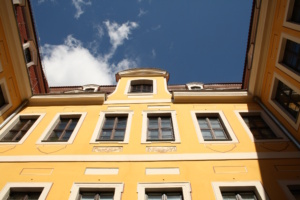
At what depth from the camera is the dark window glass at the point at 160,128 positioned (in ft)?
32.0

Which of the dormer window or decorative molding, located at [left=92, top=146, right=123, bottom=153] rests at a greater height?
the dormer window

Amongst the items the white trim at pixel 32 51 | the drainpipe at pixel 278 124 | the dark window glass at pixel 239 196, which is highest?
the white trim at pixel 32 51

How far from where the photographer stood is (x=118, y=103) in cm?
1234

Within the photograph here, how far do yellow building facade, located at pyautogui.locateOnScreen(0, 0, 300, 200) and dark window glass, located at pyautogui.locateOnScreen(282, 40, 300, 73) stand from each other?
1.53 ft

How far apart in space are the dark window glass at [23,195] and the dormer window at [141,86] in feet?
26.0

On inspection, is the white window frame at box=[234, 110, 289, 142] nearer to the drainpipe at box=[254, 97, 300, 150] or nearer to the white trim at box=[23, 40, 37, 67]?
the drainpipe at box=[254, 97, 300, 150]

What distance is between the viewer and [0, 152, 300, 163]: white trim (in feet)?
27.7

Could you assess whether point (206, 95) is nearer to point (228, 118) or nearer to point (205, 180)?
point (228, 118)

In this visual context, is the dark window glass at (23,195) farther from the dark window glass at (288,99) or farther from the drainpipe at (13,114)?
the dark window glass at (288,99)

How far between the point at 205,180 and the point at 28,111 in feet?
29.9

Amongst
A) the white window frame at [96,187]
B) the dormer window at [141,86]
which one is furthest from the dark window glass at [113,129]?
the dormer window at [141,86]

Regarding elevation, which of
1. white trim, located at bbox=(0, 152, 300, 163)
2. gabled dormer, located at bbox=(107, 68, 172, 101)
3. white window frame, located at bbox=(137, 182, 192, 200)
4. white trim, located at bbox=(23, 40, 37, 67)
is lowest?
white window frame, located at bbox=(137, 182, 192, 200)

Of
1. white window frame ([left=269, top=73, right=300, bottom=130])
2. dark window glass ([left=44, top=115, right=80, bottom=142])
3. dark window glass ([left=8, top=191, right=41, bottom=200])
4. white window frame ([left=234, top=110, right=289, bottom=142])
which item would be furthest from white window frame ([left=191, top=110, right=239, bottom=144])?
dark window glass ([left=8, top=191, right=41, bottom=200])

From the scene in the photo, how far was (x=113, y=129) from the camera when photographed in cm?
1037
